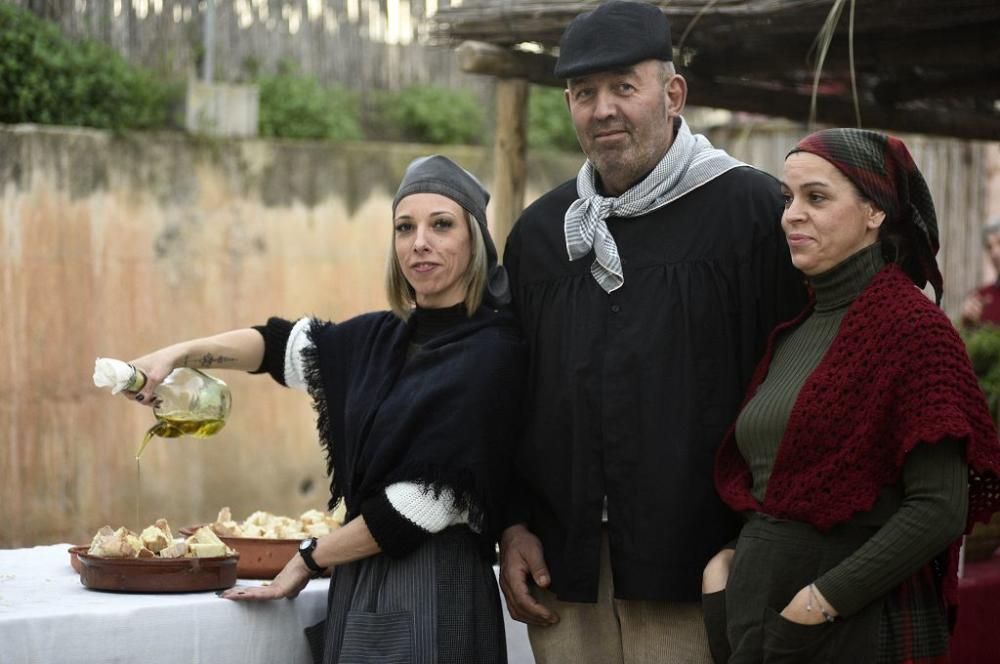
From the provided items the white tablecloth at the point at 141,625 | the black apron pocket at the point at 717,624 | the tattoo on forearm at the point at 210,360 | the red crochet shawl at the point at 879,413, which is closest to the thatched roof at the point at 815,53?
the red crochet shawl at the point at 879,413

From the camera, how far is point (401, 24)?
31.6 feet

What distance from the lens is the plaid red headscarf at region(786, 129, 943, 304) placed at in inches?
115

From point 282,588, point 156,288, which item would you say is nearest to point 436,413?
point 282,588

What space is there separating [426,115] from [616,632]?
21.7 feet

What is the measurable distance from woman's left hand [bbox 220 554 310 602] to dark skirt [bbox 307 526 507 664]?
14 centimetres

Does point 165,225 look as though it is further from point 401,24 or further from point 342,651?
point 342,651

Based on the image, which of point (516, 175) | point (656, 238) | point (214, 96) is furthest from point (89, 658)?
point (214, 96)

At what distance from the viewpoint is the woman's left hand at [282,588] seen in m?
3.44

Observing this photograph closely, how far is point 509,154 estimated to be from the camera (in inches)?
243

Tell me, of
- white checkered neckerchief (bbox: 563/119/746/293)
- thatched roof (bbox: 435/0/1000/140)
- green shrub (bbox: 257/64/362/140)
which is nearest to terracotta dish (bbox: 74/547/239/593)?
white checkered neckerchief (bbox: 563/119/746/293)

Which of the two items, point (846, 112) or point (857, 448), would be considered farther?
point (846, 112)

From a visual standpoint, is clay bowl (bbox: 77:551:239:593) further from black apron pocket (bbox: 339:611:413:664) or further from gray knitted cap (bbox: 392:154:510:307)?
gray knitted cap (bbox: 392:154:510:307)

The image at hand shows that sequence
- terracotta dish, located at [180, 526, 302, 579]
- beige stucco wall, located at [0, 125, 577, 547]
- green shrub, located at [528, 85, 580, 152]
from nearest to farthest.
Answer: terracotta dish, located at [180, 526, 302, 579] < beige stucco wall, located at [0, 125, 577, 547] < green shrub, located at [528, 85, 580, 152]

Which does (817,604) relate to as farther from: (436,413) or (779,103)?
(779,103)
